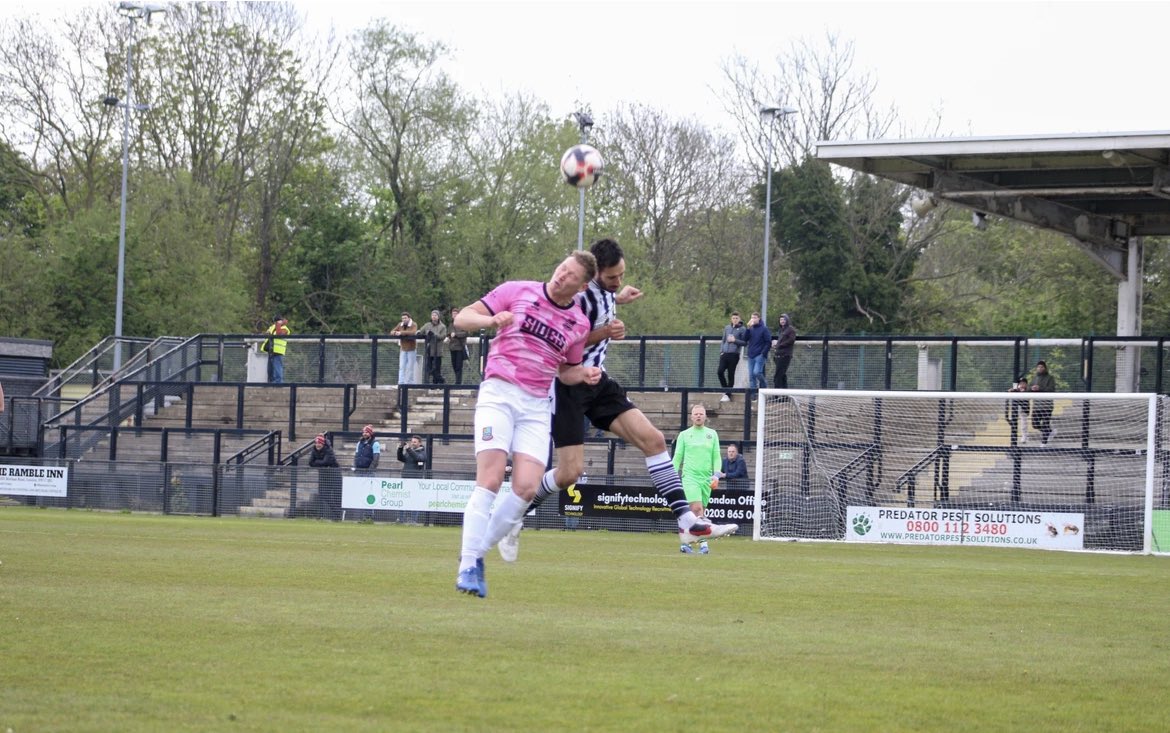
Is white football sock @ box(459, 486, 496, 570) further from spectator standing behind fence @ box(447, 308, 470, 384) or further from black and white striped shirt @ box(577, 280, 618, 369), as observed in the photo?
spectator standing behind fence @ box(447, 308, 470, 384)

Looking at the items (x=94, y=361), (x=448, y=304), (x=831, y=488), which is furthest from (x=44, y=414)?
(x=448, y=304)

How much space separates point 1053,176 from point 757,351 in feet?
23.4

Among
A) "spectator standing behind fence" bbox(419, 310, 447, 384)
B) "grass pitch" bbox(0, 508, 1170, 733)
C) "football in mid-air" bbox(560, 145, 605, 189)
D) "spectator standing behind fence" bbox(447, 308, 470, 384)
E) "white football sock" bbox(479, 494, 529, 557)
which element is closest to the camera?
"grass pitch" bbox(0, 508, 1170, 733)

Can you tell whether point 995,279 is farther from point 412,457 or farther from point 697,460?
point 697,460

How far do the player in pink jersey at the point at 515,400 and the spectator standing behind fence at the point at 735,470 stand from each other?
1719 centimetres

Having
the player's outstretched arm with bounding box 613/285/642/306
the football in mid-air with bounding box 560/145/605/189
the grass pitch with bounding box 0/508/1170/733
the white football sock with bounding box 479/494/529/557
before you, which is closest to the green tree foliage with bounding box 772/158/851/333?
the football in mid-air with bounding box 560/145/605/189

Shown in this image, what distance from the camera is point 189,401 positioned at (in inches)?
1422

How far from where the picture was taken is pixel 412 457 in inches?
1194

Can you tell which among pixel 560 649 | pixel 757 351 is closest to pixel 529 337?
pixel 560 649

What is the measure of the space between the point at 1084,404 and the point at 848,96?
3939 cm

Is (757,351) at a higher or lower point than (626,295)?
higher

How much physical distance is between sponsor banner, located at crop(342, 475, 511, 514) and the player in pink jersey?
61.5ft

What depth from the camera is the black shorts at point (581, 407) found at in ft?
36.8

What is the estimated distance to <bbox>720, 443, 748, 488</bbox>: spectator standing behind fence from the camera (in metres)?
27.3
